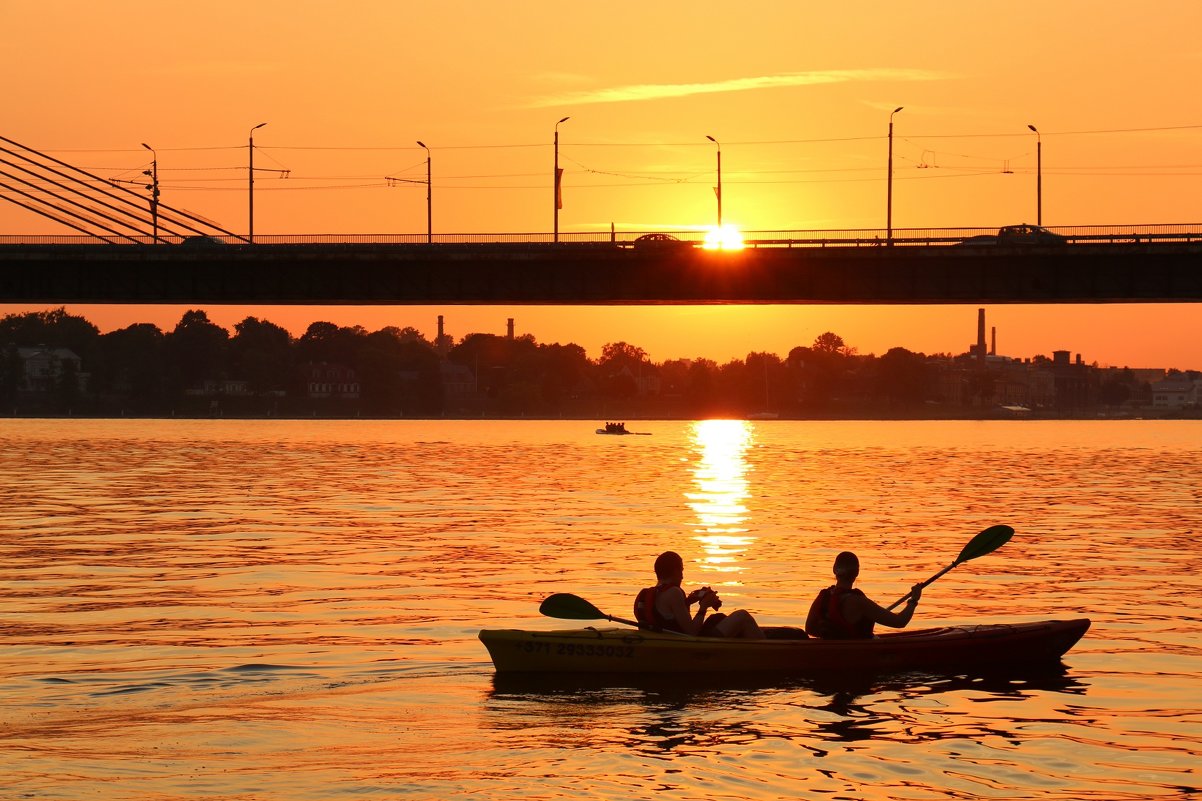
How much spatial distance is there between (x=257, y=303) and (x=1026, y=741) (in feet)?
234

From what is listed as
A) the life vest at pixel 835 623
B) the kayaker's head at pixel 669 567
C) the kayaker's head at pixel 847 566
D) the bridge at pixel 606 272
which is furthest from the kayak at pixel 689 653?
the bridge at pixel 606 272

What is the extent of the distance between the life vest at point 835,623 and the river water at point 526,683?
72cm

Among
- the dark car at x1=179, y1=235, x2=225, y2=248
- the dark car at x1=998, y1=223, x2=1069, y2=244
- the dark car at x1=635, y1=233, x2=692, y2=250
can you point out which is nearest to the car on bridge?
the dark car at x1=998, y1=223, x2=1069, y2=244

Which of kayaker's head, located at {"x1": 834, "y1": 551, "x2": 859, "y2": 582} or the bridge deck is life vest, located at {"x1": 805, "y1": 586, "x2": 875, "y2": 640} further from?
the bridge deck

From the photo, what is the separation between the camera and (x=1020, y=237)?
74.4 metres

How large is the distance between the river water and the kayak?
0.98 feet

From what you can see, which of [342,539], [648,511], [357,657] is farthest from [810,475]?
[357,657]

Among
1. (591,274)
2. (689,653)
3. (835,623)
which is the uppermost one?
(591,274)

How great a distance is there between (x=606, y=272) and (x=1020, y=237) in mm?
19180

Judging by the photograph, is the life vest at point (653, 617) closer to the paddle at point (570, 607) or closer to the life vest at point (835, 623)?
the paddle at point (570, 607)

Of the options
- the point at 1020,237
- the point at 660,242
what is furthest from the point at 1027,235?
the point at 660,242

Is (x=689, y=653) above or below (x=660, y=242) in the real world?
below

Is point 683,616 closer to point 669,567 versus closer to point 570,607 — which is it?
point 669,567

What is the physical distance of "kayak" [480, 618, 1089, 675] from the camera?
65.5 feet
